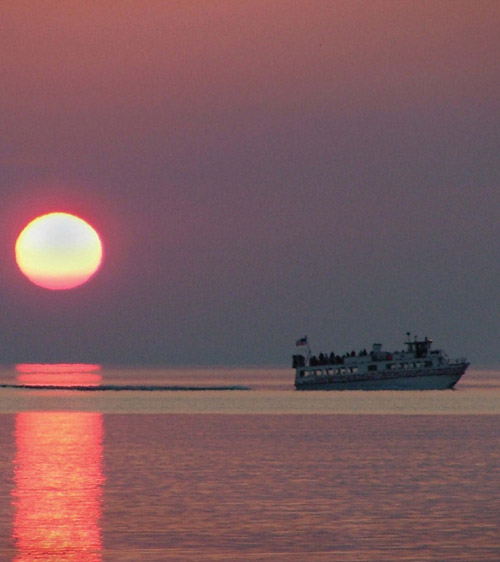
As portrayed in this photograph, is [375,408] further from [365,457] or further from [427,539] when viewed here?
[427,539]

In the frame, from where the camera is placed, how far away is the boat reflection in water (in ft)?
107

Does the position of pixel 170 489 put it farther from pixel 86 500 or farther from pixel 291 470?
pixel 291 470

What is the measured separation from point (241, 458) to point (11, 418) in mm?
54360

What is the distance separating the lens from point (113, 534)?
35.2 metres

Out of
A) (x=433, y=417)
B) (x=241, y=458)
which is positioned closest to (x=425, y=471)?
(x=241, y=458)

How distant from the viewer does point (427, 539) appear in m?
34.2

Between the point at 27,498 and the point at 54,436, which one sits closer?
the point at 27,498

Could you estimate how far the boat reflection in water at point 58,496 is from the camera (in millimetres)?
32594

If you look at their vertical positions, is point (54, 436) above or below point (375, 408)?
below

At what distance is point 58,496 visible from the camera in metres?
45.2

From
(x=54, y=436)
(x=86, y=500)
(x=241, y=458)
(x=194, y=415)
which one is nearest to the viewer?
(x=86, y=500)

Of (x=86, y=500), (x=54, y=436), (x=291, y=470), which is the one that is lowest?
(x=86, y=500)

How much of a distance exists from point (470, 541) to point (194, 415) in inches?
→ 3619

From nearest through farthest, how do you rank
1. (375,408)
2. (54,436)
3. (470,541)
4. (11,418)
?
(470,541) → (54,436) → (11,418) → (375,408)
